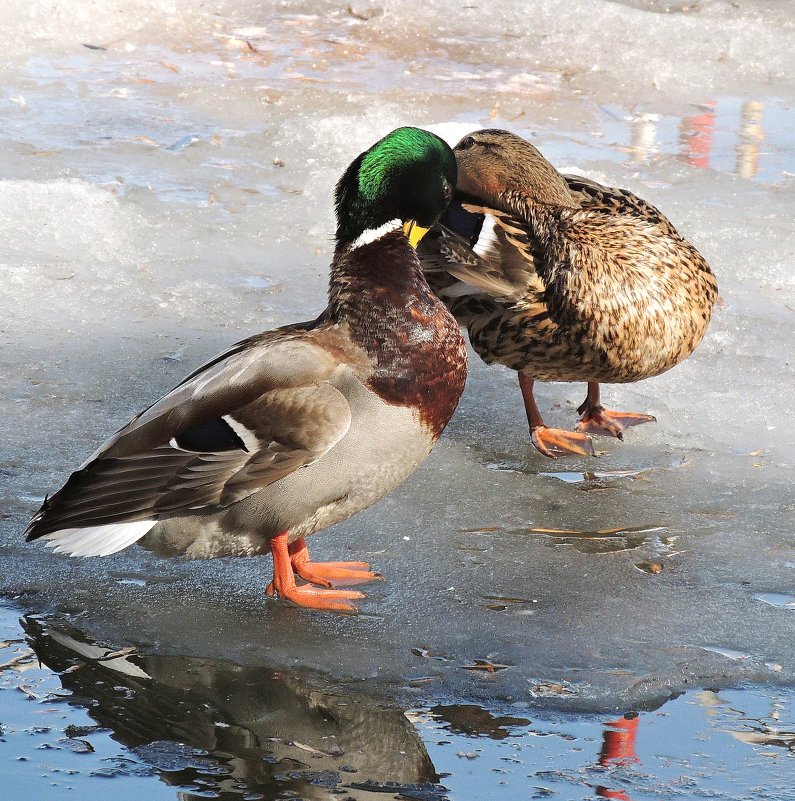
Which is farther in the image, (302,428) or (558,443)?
(558,443)

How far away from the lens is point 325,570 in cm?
326

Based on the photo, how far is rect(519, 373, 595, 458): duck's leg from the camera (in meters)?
4.12

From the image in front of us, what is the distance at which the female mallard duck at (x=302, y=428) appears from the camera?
2965 mm

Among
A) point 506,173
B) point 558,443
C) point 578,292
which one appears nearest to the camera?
point 578,292

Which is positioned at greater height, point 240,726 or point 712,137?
point 712,137

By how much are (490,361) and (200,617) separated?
67.6 inches

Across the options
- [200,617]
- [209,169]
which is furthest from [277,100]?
[200,617]

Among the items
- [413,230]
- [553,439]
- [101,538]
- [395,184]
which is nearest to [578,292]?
[553,439]

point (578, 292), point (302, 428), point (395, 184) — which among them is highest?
point (395, 184)

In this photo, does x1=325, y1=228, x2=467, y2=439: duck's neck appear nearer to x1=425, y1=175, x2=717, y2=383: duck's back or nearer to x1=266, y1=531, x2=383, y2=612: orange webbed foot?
x1=266, y1=531, x2=383, y2=612: orange webbed foot

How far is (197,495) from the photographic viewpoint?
2975 mm

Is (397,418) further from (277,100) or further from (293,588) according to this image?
(277,100)

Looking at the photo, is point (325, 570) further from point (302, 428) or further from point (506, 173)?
point (506, 173)

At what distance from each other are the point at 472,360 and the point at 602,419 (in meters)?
0.82
